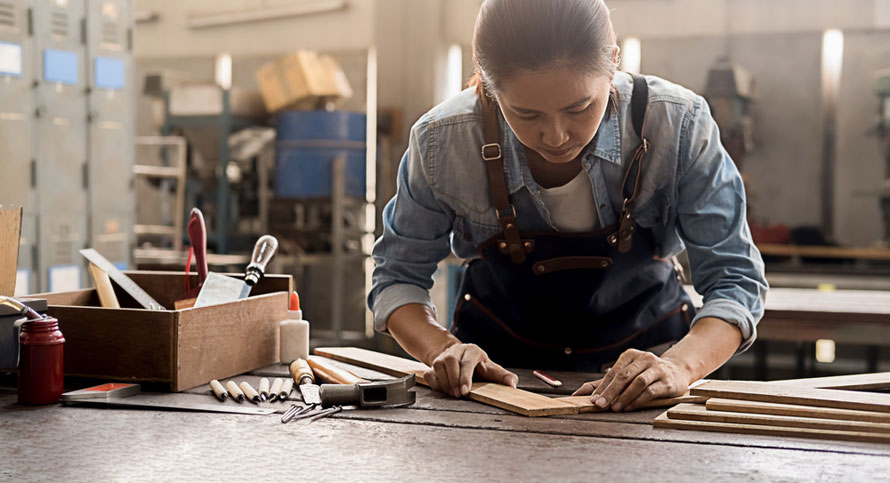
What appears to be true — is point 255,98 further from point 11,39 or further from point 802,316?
point 802,316

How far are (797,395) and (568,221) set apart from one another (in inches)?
21.2

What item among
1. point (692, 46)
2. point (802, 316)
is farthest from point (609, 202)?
point (692, 46)

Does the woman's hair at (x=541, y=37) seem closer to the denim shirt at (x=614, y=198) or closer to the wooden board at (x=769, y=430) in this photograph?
the denim shirt at (x=614, y=198)

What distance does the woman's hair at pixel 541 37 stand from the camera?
1.28m

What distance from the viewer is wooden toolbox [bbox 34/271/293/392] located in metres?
1.35

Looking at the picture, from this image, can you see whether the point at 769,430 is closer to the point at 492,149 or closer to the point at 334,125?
the point at 492,149

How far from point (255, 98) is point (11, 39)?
2718mm

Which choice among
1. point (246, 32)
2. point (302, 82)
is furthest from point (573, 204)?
point (246, 32)

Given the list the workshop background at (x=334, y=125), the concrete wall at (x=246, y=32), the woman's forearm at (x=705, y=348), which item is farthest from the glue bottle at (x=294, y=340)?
the concrete wall at (x=246, y=32)

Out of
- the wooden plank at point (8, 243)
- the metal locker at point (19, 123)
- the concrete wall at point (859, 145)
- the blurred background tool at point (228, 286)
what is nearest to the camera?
the wooden plank at point (8, 243)

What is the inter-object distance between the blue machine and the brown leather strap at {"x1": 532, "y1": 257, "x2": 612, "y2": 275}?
4.82 metres

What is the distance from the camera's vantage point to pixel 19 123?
4.36 metres

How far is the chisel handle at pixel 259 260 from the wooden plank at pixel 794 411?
32.2 inches

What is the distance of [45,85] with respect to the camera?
4.48m
